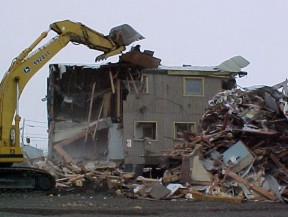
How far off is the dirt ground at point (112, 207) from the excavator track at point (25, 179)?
519 millimetres

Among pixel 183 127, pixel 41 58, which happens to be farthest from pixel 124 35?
pixel 183 127

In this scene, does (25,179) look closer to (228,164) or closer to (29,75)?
(29,75)

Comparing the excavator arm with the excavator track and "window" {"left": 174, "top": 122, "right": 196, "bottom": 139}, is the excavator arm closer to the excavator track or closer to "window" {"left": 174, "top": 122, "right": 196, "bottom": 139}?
the excavator track

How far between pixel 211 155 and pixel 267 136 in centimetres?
195

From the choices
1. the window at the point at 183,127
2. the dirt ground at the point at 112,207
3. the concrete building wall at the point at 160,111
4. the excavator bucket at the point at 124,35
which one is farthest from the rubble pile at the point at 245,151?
the window at the point at 183,127

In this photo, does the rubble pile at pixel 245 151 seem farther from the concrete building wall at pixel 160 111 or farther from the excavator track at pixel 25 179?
the concrete building wall at pixel 160 111

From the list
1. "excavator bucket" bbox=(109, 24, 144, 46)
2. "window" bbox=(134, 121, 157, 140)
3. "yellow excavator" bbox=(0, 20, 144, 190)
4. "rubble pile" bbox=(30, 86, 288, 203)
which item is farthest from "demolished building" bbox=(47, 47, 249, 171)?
"yellow excavator" bbox=(0, 20, 144, 190)

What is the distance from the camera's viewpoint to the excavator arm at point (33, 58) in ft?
54.3

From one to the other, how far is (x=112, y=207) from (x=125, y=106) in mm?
12731

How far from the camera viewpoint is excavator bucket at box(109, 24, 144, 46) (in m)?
19.1

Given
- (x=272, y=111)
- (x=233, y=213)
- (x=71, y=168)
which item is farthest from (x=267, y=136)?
(x=71, y=168)

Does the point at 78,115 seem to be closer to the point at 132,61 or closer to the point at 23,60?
the point at 132,61

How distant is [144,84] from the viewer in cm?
2611

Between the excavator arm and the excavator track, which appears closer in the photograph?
the excavator arm
